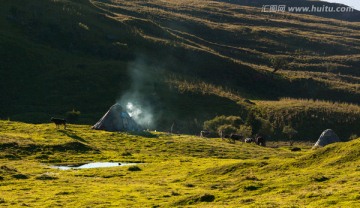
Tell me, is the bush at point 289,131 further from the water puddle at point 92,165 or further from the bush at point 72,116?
the water puddle at point 92,165

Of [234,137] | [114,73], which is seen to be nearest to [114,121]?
[234,137]

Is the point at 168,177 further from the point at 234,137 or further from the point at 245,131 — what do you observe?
the point at 245,131

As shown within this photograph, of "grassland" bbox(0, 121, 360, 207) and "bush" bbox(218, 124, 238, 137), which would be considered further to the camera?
"bush" bbox(218, 124, 238, 137)

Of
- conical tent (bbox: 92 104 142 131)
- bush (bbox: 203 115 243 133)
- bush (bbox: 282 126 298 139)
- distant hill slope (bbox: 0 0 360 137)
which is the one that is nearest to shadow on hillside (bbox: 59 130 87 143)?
conical tent (bbox: 92 104 142 131)

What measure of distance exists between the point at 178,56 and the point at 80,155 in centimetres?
11178

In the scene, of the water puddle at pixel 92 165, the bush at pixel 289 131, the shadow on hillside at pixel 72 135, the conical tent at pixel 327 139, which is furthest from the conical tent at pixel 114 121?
the bush at pixel 289 131

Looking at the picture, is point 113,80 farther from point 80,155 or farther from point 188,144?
point 80,155

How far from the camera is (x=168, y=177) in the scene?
5312 centimetres

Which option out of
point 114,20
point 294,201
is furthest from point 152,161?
point 114,20

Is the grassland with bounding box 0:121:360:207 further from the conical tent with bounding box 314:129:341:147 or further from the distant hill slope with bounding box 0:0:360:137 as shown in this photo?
the distant hill slope with bounding box 0:0:360:137

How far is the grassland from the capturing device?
3766 centimetres

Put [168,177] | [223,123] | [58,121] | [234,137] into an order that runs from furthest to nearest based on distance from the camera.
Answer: [223,123] < [234,137] < [58,121] < [168,177]

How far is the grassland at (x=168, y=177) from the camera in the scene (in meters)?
37.7

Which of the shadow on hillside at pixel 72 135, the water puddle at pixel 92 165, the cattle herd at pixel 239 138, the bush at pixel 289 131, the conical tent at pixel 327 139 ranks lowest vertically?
the bush at pixel 289 131
